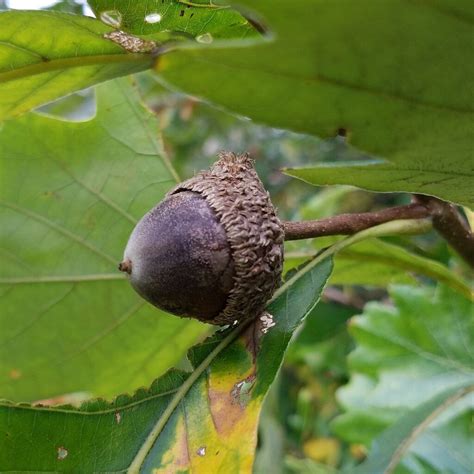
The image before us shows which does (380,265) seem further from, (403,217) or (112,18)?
(112,18)

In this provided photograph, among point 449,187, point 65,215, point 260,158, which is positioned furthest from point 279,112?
point 260,158

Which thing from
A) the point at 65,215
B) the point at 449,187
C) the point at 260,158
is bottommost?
the point at 260,158

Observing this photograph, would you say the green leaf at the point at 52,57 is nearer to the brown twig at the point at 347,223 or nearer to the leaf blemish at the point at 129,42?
the leaf blemish at the point at 129,42

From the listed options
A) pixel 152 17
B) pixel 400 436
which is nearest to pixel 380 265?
pixel 400 436

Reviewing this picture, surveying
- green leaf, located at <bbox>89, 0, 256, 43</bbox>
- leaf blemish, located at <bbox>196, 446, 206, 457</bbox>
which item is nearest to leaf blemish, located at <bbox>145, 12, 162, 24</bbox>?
green leaf, located at <bbox>89, 0, 256, 43</bbox>

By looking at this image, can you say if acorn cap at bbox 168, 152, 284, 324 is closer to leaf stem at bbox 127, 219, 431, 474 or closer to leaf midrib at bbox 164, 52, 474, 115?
leaf stem at bbox 127, 219, 431, 474

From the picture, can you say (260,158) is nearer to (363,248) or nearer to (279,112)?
(363,248)

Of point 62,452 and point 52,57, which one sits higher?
point 52,57
